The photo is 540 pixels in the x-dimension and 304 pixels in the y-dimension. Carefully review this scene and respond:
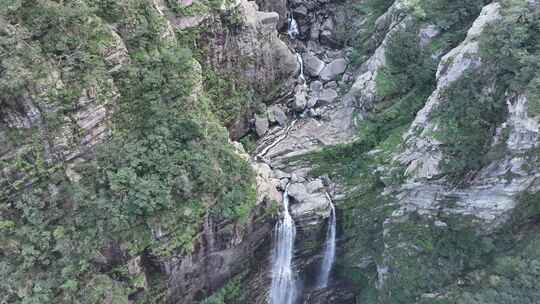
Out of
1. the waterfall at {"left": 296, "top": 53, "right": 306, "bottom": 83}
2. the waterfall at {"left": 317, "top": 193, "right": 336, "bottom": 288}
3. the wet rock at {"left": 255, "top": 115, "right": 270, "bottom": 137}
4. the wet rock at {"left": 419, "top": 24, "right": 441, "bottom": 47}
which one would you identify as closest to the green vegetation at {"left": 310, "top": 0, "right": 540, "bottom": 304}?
the wet rock at {"left": 419, "top": 24, "right": 441, "bottom": 47}

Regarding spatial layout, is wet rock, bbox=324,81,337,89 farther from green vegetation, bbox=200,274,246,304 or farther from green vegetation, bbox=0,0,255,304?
green vegetation, bbox=200,274,246,304

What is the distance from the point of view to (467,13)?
54.9ft

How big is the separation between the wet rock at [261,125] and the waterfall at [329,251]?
14.3 feet

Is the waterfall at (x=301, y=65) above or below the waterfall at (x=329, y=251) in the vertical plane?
above

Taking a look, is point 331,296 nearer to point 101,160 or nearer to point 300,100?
point 300,100

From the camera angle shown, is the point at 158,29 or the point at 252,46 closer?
the point at 158,29

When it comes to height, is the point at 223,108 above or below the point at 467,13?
below

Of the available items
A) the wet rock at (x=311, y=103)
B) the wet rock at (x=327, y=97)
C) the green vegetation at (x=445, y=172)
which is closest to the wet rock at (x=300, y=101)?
the wet rock at (x=311, y=103)

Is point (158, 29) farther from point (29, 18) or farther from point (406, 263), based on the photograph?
point (406, 263)

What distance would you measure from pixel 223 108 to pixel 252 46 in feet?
10.3

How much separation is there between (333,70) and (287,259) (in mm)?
9993

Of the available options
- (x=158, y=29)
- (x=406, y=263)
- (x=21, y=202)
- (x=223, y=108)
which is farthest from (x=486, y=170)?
(x=21, y=202)

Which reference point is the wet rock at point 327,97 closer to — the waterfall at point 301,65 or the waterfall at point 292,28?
the waterfall at point 301,65

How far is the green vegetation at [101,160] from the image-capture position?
456 inches
